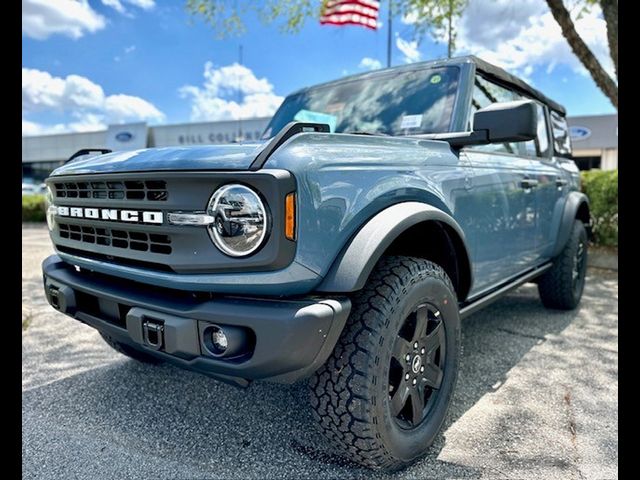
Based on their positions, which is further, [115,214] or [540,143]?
[540,143]

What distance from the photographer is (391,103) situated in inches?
115

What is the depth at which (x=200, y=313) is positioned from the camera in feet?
5.40

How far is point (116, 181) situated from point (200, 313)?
28.0 inches

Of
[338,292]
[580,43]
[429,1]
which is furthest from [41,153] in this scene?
[338,292]

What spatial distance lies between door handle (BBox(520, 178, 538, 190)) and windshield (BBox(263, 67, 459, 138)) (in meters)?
0.93

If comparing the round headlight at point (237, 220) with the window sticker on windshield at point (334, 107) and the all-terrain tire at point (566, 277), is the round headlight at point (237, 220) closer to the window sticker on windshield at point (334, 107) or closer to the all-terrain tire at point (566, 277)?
the window sticker on windshield at point (334, 107)

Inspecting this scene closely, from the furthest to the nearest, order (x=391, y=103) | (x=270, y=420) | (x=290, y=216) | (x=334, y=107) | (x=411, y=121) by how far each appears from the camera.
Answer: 1. (x=334, y=107)
2. (x=391, y=103)
3. (x=411, y=121)
4. (x=270, y=420)
5. (x=290, y=216)

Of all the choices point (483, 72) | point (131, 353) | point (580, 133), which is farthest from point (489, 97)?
point (580, 133)

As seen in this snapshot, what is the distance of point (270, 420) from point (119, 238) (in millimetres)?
1171

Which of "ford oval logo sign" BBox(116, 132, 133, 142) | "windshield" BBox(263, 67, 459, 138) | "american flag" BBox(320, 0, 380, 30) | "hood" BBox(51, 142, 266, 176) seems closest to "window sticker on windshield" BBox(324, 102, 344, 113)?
"windshield" BBox(263, 67, 459, 138)

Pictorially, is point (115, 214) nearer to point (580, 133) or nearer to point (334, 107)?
point (334, 107)

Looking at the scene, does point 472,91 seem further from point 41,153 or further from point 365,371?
point 41,153

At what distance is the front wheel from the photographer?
1.77 metres

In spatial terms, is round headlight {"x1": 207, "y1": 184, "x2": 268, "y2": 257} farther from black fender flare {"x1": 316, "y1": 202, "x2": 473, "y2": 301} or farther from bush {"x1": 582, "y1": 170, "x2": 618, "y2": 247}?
bush {"x1": 582, "y1": 170, "x2": 618, "y2": 247}
